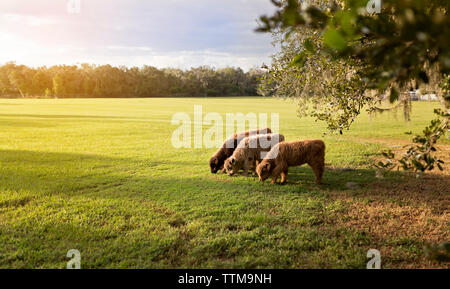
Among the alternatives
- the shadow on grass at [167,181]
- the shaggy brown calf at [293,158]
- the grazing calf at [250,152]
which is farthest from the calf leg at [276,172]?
the grazing calf at [250,152]

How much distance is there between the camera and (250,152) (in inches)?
400

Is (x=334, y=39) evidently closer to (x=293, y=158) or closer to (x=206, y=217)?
(x=206, y=217)

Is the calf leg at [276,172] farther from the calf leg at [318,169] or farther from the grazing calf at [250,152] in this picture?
the grazing calf at [250,152]

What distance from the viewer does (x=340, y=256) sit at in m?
4.97

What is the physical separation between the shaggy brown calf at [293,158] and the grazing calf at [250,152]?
88 centimetres

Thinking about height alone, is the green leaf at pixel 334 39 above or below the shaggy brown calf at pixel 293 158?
above

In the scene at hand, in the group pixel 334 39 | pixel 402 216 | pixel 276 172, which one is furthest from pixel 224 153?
pixel 334 39

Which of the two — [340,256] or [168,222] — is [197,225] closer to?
[168,222]

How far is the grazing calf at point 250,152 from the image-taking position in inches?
400

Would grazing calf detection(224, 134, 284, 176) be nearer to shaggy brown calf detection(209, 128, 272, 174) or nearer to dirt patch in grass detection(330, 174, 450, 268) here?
shaggy brown calf detection(209, 128, 272, 174)

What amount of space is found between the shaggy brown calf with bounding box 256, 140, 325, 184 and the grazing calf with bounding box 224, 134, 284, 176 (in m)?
0.88

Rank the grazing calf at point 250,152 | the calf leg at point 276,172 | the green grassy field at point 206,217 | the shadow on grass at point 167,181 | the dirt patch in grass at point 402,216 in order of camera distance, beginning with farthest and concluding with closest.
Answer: the grazing calf at point 250,152 → the calf leg at point 276,172 → the shadow on grass at point 167,181 → the dirt patch in grass at point 402,216 → the green grassy field at point 206,217

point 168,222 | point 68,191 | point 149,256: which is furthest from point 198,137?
point 149,256

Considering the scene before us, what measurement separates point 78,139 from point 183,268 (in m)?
16.9
